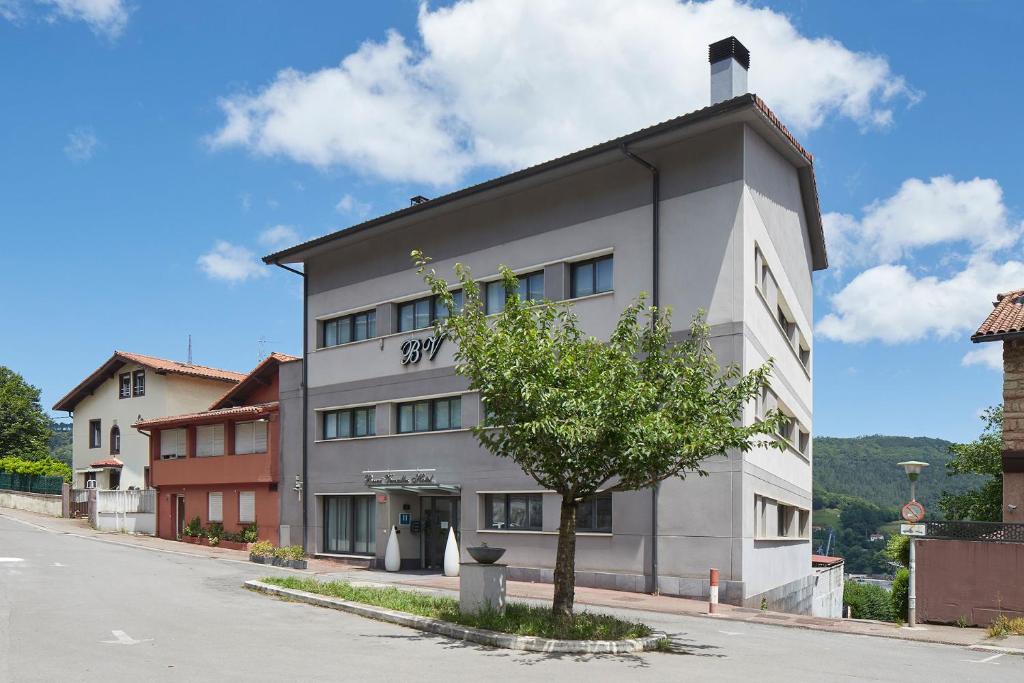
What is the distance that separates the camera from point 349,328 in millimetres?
32312

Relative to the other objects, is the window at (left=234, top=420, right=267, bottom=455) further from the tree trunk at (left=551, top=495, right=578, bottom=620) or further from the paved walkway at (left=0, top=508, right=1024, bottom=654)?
the tree trunk at (left=551, top=495, right=578, bottom=620)

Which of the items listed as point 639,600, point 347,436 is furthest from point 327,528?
point 639,600

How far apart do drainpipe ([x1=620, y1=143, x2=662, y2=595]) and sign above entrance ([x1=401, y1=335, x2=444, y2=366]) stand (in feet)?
24.3

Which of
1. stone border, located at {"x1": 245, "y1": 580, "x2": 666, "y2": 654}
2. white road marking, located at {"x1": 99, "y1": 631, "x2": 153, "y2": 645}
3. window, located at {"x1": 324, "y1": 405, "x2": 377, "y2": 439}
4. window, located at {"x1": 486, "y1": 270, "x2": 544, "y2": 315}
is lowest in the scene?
stone border, located at {"x1": 245, "y1": 580, "x2": 666, "y2": 654}

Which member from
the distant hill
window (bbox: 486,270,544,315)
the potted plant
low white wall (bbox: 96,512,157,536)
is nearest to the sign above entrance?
window (bbox: 486,270,544,315)

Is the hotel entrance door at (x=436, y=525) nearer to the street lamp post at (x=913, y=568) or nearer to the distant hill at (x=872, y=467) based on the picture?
the street lamp post at (x=913, y=568)

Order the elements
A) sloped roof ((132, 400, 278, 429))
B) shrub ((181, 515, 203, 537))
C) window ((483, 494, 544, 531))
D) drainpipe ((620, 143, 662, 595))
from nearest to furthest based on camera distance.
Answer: drainpipe ((620, 143, 662, 595)) → window ((483, 494, 544, 531)) → sloped roof ((132, 400, 278, 429)) → shrub ((181, 515, 203, 537))

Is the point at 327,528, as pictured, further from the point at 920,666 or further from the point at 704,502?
the point at 920,666

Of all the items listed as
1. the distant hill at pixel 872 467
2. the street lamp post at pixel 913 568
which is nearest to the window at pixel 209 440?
the street lamp post at pixel 913 568

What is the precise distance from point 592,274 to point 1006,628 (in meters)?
12.4

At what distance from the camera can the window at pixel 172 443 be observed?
41.2 m

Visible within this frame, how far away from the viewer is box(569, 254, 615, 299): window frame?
24.7 metres

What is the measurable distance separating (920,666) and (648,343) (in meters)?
6.16

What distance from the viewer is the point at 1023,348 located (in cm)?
2155
